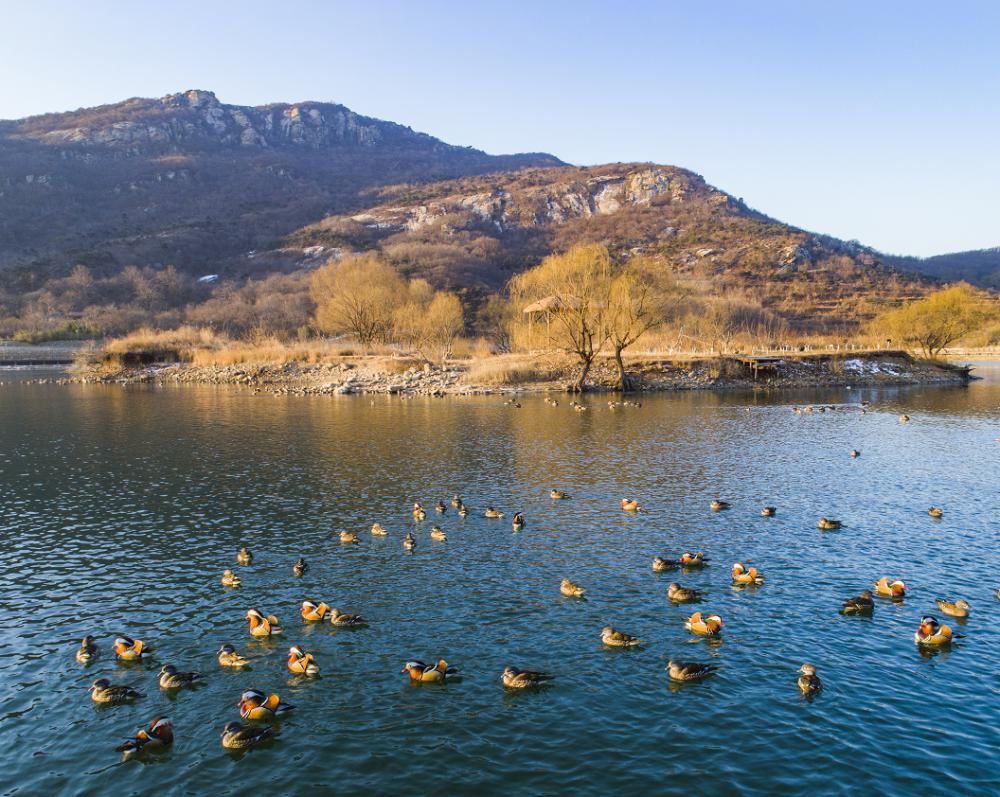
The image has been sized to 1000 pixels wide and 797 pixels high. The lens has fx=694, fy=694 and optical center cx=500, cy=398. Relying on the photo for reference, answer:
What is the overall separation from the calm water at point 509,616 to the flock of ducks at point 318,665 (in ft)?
0.96

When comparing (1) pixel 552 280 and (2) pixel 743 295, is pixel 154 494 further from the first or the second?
(2) pixel 743 295

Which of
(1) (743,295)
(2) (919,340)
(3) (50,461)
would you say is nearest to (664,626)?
(3) (50,461)

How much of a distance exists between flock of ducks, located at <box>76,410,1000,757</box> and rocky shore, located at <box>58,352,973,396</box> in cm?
5276

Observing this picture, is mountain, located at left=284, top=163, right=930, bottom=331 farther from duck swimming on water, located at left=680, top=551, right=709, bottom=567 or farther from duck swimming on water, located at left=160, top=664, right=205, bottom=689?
duck swimming on water, located at left=160, top=664, right=205, bottom=689

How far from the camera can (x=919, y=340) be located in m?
96.4

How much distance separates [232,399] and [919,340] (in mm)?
89421

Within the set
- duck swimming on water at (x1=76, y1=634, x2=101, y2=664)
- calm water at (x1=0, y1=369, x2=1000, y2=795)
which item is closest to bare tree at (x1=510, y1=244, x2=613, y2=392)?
calm water at (x1=0, y1=369, x2=1000, y2=795)

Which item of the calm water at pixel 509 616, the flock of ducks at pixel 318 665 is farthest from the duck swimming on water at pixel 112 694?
the calm water at pixel 509 616

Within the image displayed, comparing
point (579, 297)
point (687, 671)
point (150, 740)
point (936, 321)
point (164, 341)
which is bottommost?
point (150, 740)

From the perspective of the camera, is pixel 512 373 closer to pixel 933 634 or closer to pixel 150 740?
pixel 933 634

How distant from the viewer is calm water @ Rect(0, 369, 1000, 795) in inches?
478

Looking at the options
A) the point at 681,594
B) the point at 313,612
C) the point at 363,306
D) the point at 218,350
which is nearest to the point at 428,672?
the point at 313,612

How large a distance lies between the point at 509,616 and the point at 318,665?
4927mm

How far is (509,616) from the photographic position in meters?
17.8
